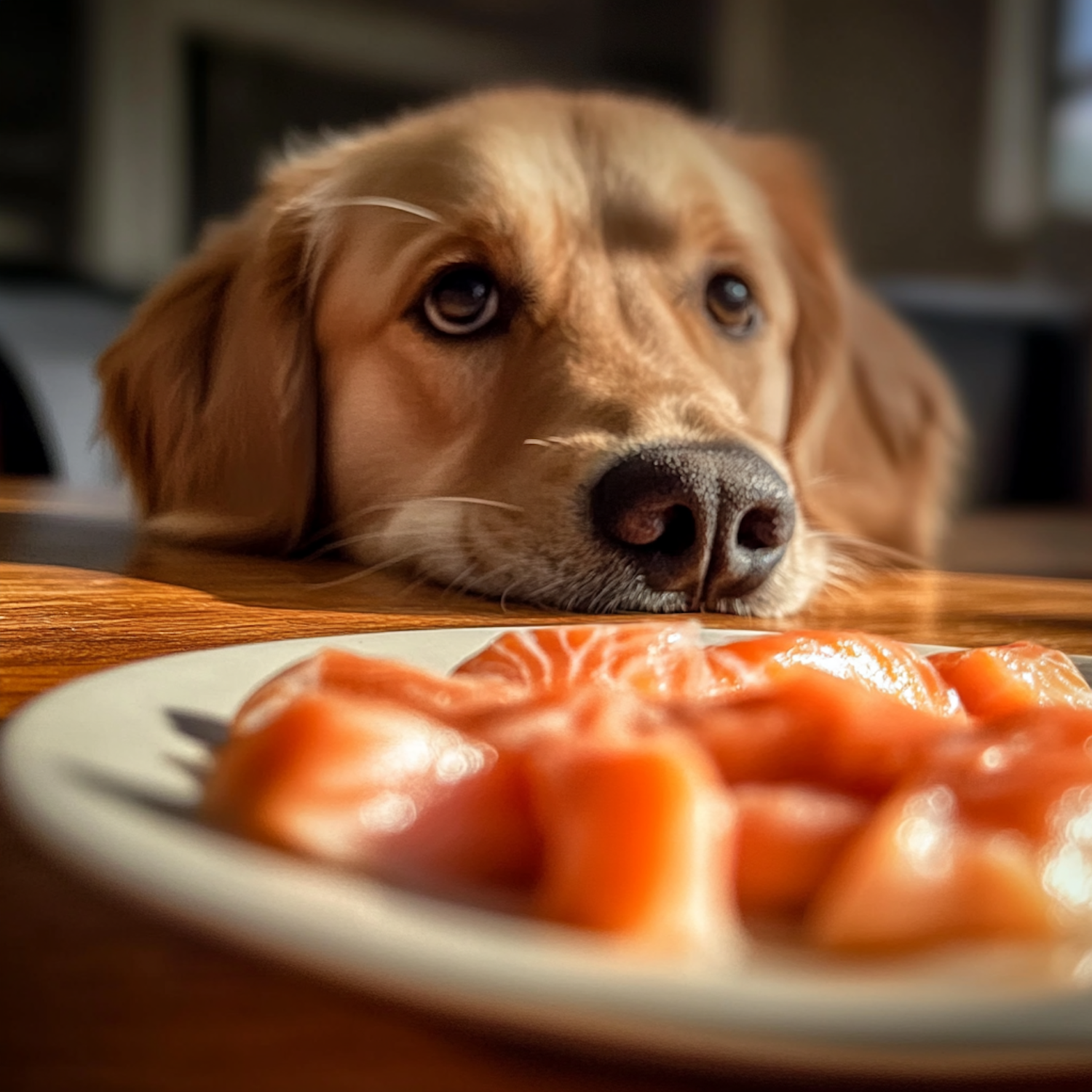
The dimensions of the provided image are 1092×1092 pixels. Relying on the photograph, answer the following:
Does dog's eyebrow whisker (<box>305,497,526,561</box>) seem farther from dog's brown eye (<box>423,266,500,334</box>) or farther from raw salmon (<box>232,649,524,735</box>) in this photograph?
raw salmon (<box>232,649,524,735</box>)

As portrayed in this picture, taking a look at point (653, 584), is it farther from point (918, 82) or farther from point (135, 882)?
point (918, 82)

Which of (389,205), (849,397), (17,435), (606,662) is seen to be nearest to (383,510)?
(389,205)

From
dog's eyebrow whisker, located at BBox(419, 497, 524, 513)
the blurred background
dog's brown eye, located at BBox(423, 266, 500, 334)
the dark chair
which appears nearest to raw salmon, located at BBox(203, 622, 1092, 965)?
dog's eyebrow whisker, located at BBox(419, 497, 524, 513)

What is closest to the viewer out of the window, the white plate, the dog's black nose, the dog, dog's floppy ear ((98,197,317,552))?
the white plate

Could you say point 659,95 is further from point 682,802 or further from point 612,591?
point 682,802

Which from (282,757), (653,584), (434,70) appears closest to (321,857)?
(282,757)

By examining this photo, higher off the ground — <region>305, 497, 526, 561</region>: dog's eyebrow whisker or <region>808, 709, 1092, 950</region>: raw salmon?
<region>808, 709, 1092, 950</region>: raw salmon

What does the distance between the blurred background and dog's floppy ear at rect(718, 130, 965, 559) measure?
1799 millimetres

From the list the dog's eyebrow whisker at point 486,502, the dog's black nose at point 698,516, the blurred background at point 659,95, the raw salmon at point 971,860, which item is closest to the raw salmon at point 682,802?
the raw salmon at point 971,860

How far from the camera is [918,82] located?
503 centimetres

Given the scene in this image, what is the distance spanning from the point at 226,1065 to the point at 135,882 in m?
0.06

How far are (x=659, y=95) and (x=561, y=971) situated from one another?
424 cm

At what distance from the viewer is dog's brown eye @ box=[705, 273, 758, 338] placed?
192cm

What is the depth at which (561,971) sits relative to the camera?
0.30 meters
